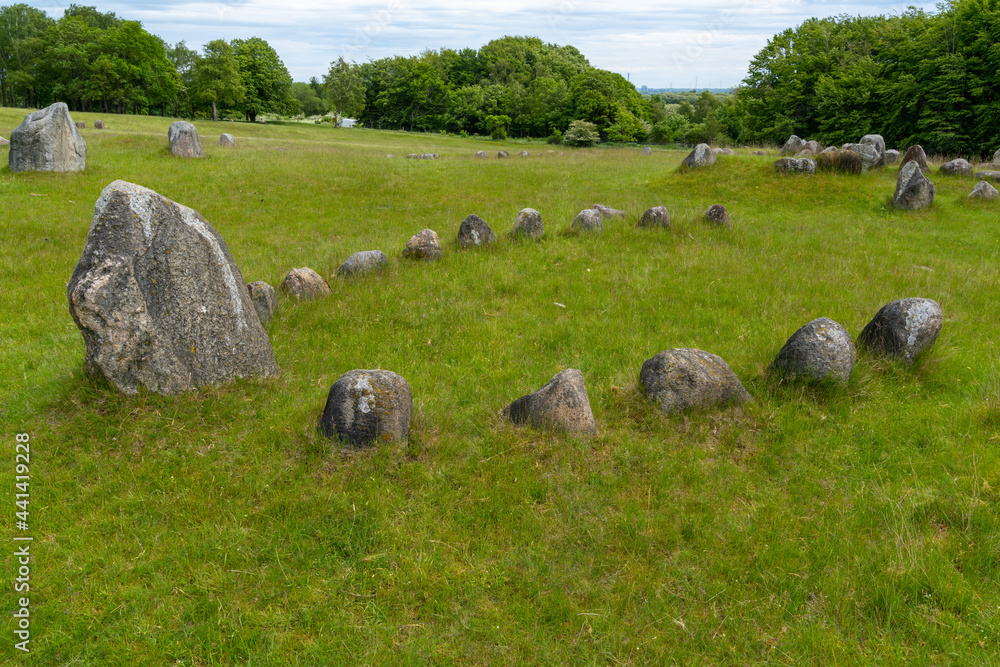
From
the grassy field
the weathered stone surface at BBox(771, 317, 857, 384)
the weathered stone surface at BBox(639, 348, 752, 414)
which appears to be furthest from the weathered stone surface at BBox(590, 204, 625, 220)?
the weathered stone surface at BBox(639, 348, 752, 414)

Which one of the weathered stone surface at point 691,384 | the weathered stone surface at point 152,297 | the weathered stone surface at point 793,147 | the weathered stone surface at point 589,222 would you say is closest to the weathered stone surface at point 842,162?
the weathered stone surface at point 793,147

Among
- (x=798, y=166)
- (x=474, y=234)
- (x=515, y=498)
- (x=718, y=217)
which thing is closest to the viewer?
(x=515, y=498)

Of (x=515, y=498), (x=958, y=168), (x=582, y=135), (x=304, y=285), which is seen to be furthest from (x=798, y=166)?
(x=582, y=135)

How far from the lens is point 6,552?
5.11m

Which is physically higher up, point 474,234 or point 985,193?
point 985,193

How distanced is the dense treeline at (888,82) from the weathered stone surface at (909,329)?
37269 mm

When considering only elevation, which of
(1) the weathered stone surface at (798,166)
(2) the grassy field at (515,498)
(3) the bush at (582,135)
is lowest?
(2) the grassy field at (515,498)

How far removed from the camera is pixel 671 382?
745 cm

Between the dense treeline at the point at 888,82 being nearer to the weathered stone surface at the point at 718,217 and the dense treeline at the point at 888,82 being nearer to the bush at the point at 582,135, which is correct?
the bush at the point at 582,135

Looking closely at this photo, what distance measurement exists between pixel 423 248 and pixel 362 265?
193 cm

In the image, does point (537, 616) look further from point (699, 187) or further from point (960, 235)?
point (699, 187)

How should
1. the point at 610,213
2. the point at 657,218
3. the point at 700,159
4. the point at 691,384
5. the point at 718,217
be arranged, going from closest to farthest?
the point at 691,384 < the point at 657,218 < the point at 718,217 < the point at 610,213 < the point at 700,159

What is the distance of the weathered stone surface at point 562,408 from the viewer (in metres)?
6.97

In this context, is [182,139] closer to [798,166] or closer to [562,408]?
[562,408]
